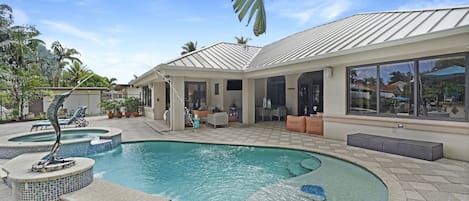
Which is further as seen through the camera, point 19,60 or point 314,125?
point 19,60

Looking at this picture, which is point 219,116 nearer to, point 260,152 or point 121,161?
point 260,152

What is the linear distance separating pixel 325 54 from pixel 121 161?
8013 mm

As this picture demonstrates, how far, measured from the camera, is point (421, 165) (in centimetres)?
610

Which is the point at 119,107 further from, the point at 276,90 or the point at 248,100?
the point at 276,90

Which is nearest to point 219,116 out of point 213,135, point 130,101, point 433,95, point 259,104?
point 213,135

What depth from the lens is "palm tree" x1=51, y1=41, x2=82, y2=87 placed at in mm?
35384

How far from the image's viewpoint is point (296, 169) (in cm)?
670

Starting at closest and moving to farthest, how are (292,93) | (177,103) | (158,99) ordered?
(177,103) < (292,93) < (158,99)

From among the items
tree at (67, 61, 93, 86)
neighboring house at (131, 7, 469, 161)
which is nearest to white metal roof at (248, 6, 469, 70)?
→ neighboring house at (131, 7, 469, 161)

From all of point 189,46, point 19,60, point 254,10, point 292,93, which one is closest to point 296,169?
point 254,10

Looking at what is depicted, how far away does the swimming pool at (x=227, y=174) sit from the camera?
496 centimetres

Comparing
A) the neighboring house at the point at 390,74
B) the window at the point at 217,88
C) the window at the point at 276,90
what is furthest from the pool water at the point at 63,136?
the window at the point at 276,90

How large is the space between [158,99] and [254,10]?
17.1 m

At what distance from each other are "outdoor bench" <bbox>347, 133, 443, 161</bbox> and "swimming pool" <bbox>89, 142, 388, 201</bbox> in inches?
63.9
